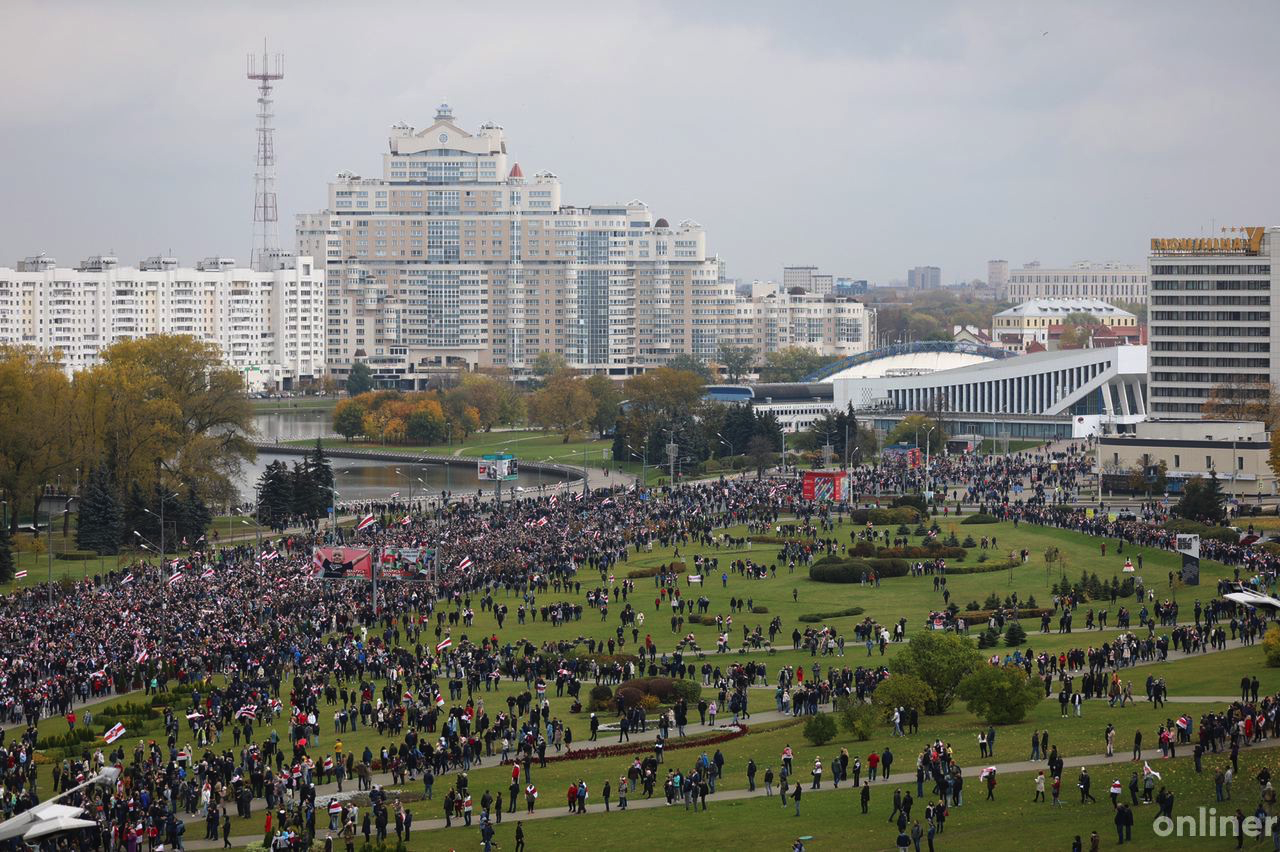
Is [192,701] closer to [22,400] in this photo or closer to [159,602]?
[159,602]

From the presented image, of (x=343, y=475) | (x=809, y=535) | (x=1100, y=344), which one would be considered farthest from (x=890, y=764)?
(x=1100, y=344)

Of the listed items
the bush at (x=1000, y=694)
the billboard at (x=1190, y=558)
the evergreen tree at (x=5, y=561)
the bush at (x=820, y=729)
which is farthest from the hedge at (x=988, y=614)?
the evergreen tree at (x=5, y=561)

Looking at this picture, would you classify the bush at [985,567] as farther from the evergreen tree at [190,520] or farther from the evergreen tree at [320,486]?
the evergreen tree at [320,486]

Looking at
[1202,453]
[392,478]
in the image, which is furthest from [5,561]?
[1202,453]

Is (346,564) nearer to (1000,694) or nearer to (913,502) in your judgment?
(913,502)

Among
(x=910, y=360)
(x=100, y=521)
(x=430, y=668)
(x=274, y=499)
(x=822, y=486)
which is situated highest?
(x=910, y=360)

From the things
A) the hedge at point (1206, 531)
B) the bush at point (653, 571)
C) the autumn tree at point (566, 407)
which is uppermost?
the autumn tree at point (566, 407)

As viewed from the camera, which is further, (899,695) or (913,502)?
(913,502)

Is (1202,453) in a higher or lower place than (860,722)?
higher
